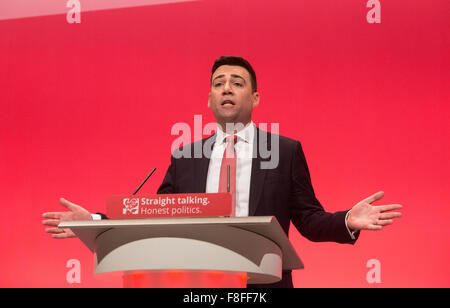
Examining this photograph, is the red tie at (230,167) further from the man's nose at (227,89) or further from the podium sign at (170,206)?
the podium sign at (170,206)

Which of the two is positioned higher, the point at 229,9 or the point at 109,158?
the point at 229,9

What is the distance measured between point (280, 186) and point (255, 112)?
37.7 inches

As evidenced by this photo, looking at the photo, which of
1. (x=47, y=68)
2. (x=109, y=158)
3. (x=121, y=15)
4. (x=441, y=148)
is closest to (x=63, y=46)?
(x=47, y=68)

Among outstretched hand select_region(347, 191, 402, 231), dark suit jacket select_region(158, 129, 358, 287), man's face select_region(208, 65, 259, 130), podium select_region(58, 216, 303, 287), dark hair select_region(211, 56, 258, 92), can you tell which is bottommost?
podium select_region(58, 216, 303, 287)

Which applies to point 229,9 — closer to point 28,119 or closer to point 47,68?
point 47,68

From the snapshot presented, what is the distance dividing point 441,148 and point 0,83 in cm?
259

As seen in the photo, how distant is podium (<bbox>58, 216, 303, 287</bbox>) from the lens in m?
1.19

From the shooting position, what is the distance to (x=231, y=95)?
2.23 metres

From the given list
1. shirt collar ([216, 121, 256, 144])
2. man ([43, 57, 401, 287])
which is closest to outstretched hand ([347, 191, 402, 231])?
man ([43, 57, 401, 287])

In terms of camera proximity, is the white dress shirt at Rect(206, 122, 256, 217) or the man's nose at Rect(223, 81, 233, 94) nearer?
the white dress shirt at Rect(206, 122, 256, 217)

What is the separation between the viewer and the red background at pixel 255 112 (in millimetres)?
2760

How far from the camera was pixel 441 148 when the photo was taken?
9.08 feet

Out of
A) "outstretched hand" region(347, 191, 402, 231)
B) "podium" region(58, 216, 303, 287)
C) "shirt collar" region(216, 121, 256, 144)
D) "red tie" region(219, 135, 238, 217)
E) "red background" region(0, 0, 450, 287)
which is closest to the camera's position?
"podium" region(58, 216, 303, 287)

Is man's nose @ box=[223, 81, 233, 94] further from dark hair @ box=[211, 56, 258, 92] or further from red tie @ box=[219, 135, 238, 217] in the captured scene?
red tie @ box=[219, 135, 238, 217]
